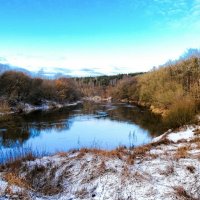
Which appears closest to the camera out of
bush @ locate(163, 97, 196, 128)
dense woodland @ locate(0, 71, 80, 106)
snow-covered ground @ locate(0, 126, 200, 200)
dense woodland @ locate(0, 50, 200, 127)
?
snow-covered ground @ locate(0, 126, 200, 200)

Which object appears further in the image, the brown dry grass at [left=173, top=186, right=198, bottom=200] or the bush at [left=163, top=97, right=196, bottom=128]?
the bush at [left=163, top=97, right=196, bottom=128]

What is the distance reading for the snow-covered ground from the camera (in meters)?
7.80

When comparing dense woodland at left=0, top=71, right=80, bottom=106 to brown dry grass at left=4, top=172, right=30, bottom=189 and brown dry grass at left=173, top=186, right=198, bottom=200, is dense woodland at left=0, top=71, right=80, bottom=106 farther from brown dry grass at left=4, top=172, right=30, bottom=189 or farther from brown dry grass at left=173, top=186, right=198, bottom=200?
A: brown dry grass at left=173, top=186, right=198, bottom=200

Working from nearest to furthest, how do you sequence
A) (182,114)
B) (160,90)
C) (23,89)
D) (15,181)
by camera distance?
(15,181) → (182,114) → (160,90) → (23,89)

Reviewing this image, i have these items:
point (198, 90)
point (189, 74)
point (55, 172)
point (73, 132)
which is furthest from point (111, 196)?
point (189, 74)

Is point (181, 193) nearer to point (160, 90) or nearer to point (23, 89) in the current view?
point (160, 90)

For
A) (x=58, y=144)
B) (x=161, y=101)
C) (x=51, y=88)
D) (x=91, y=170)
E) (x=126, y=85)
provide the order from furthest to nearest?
1. (x=126, y=85)
2. (x=51, y=88)
3. (x=161, y=101)
4. (x=58, y=144)
5. (x=91, y=170)

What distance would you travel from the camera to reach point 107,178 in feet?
28.2

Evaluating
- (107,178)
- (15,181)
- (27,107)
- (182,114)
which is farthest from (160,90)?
(15,181)

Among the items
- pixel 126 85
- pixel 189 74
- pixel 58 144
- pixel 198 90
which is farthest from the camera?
pixel 126 85

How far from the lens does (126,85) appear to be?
316 feet

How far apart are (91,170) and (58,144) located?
14470mm

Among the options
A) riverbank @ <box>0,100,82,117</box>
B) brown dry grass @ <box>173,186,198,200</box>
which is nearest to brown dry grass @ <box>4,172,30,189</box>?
brown dry grass @ <box>173,186,198,200</box>

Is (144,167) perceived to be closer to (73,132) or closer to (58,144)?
(58,144)
